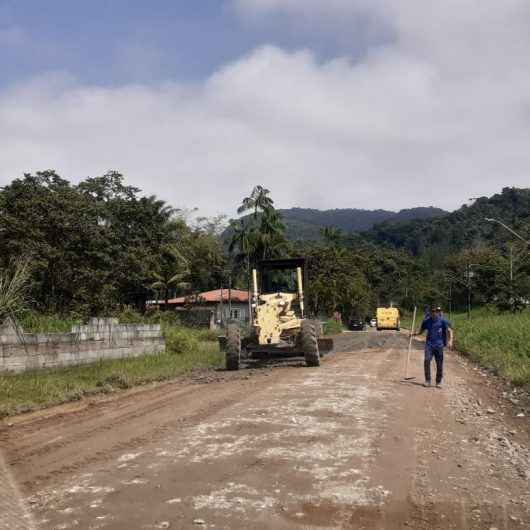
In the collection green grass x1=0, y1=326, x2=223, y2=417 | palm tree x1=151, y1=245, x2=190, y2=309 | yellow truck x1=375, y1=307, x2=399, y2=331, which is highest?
palm tree x1=151, y1=245, x2=190, y2=309

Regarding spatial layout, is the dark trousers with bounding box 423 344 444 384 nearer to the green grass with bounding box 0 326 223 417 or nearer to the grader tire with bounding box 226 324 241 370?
the grader tire with bounding box 226 324 241 370

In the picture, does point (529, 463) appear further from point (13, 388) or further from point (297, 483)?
point (13, 388)

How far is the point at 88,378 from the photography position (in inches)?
529

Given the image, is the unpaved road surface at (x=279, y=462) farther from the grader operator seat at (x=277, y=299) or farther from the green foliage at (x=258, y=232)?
the green foliage at (x=258, y=232)

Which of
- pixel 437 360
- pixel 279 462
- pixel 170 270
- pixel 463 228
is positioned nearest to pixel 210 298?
pixel 170 270

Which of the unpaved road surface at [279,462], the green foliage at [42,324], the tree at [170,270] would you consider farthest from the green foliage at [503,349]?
the tree at [170,270]

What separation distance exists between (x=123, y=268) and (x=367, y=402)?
22.1m

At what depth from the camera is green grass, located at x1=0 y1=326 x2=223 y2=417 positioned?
1080 cm

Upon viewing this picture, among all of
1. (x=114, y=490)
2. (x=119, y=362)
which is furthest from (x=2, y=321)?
(x=114, y=490)

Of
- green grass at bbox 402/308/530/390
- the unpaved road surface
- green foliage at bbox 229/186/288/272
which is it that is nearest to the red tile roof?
green foliage at bbox 229/186/288/272

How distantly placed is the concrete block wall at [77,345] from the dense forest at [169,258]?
2.28 meters

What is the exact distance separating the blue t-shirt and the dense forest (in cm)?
1025

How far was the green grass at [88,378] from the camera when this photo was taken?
1080cm

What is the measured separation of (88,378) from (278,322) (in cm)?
576
